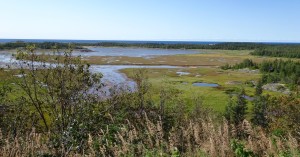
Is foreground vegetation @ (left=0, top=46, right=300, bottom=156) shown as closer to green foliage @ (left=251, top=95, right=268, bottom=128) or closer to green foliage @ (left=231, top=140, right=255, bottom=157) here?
green foliage @ (left=231, top=140, right=255, bottom=157)

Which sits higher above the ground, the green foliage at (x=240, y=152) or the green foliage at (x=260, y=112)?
the green foliage at (x=240, y=152)

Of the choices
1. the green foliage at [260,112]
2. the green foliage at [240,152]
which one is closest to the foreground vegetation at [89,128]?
the green foliage at [240,152]

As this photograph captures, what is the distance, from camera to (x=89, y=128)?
995 cm

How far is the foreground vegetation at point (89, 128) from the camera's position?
6.90 meters

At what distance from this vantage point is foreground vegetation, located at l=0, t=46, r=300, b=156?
6898mm

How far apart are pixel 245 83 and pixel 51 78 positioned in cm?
6713

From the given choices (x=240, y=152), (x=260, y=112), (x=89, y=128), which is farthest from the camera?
(x=260, y=112)

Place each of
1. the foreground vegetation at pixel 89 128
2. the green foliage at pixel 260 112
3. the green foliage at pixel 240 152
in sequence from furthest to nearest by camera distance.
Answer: the green foliage at pixel 260 112 → the foreground vegetation at pixel 89 128 → the green foliage at pixel 240 152

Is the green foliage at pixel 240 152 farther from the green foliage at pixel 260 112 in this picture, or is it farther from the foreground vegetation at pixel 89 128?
the green foliage at pixel 260 112

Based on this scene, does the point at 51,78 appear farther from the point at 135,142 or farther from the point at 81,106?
the point at 135,142

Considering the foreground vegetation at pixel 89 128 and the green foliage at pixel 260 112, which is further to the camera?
the green foliage at pixel 260 112

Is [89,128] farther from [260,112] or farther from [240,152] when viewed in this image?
[260,112]

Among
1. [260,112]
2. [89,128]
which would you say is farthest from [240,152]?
[260,112]

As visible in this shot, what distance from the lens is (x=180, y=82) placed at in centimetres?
6988
